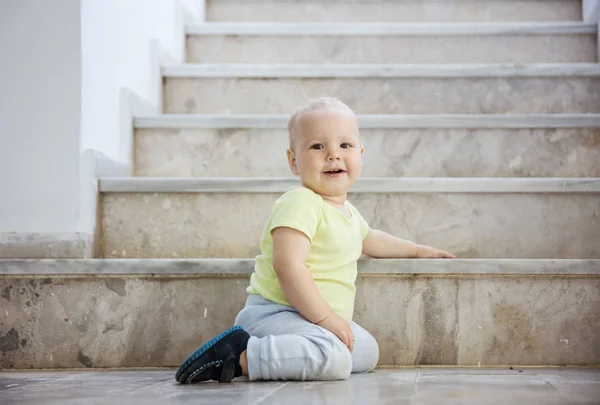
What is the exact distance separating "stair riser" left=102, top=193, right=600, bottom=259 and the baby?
298 millimetres

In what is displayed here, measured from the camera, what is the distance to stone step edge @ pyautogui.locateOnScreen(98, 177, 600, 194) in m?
1.86

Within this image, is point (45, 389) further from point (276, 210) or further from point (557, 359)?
point (557, 359)

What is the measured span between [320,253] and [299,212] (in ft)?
0.35

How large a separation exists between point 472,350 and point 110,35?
1.25m

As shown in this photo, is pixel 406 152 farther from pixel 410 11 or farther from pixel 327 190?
pixel 410 11

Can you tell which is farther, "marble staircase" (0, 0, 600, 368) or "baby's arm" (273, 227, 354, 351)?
"marble staircase" (0, 0, 600, 368)

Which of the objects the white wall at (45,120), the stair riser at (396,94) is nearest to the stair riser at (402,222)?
the white wall at (45,120)

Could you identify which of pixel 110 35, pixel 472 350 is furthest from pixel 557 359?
pixel 110 35

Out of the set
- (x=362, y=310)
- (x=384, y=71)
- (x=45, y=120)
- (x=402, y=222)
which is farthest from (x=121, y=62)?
(x=362, y=310)

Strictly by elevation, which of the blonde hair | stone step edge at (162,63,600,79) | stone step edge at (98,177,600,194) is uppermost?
stone step edge at (162,63,600,79)

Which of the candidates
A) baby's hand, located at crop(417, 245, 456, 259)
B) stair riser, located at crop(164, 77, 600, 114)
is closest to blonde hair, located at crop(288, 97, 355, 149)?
baby's hand, located at crop(417, 245, 456, 259)

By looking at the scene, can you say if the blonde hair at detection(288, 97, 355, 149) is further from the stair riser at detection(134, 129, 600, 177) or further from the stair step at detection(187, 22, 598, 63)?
the stair step at detection(187, 22, 598, 63)

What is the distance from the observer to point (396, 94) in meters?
2.40

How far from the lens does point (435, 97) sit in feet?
7.80
